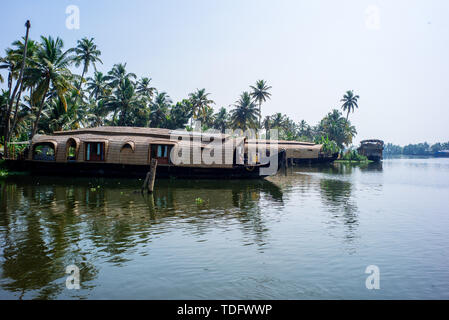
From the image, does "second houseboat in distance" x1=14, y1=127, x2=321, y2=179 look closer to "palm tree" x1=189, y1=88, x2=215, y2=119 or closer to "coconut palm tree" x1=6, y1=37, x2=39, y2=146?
"coconut palm tree" x1=6, y1=37, x2=39, y2=146

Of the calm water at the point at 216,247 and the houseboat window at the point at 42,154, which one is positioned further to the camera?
the houseboat window at the point at 42,154

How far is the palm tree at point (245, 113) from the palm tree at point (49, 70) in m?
35.8

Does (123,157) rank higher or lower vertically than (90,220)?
higher

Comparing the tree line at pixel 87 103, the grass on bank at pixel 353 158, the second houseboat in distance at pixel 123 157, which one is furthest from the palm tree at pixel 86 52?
the grass on bank at pixel 353 158

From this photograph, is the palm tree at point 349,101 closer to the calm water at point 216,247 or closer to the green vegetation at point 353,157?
the green vegetation at point 353,157

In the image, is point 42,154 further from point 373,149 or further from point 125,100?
point 373,149

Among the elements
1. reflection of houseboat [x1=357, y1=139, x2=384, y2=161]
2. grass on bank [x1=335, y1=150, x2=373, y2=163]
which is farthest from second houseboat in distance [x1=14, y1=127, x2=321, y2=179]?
reflection of houseboat [x1=357, y1=139, x2=384, y2=161]

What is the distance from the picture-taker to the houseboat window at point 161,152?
25750 mm

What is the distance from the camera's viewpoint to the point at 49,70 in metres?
28.7

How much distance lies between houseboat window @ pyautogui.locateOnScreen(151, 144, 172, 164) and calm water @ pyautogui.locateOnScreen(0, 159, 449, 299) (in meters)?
8.12

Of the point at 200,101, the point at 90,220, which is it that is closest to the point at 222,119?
the point at 200,101

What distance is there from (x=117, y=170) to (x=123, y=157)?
1098 mm

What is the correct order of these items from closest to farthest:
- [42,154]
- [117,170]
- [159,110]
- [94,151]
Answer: [117,170] → [94,151] → [42,154] → [159,110]

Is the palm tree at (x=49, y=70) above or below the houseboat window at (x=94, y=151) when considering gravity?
above
